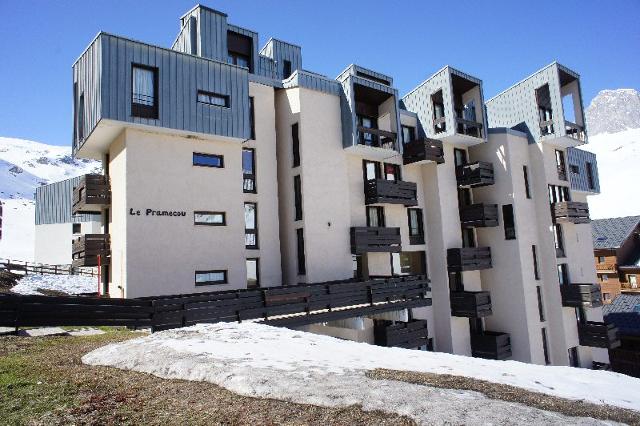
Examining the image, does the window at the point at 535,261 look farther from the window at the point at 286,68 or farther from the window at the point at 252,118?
the window at the point at 286,68

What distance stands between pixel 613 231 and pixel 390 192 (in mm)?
43247

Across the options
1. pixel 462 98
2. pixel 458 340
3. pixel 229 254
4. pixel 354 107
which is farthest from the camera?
pixel 462 98

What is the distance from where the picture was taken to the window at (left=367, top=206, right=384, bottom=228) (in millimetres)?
24859

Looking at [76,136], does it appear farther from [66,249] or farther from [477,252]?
[66,249]

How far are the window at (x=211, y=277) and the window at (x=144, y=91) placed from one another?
709cm

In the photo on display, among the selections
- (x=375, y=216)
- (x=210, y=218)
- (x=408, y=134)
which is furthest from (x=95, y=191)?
(x=408, y=134)

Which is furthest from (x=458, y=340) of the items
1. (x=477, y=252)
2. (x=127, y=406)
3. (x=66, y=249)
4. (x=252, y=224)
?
(x=66, y=249)

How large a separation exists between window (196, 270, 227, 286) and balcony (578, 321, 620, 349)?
25.8 metres

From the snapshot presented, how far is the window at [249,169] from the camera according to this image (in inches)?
837

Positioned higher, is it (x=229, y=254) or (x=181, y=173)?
(x=181, y=173)

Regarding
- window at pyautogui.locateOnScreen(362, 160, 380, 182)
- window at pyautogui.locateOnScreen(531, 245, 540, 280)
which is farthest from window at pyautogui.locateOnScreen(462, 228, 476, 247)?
window at pyautogui.locateOnScreen(362, 160, 380, 182)

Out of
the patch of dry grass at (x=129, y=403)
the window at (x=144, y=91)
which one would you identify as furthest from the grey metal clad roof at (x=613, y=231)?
the patch of dry grass at (x=129, y=403)

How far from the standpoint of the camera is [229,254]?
19.3 meters

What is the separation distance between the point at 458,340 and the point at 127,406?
78.6ft
